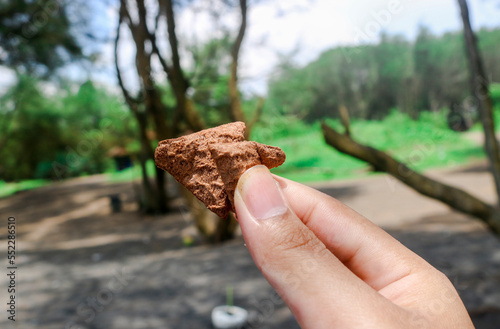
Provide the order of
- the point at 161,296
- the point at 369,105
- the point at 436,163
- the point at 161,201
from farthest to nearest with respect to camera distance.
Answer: the point at 369,105 < the point at 436,163 < the point at 161,201 < the point at 161,296

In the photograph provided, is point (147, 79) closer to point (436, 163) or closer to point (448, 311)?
point (448, 311)

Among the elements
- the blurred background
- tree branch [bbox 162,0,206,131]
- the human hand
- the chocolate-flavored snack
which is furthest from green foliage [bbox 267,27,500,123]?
the human hand

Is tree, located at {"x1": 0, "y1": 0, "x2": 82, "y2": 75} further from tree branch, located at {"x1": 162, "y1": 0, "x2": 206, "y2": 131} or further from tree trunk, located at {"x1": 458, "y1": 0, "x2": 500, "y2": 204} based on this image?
tree trunk, located at {"x1": 458, "y1": 0, "x2": 500, "y2": 204}

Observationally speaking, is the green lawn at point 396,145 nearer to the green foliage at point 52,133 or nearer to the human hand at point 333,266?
the green foliage at point 52,133

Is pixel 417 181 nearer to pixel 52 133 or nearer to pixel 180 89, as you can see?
pixel 180 89

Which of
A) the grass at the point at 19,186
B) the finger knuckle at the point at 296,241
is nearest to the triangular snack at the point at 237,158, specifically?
the finger knuckle at the point at 296,241

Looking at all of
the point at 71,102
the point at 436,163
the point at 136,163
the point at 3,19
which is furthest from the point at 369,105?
the point at 3,19

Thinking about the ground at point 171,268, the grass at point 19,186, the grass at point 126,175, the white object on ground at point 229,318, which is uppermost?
the white object on ground at point 229,318
